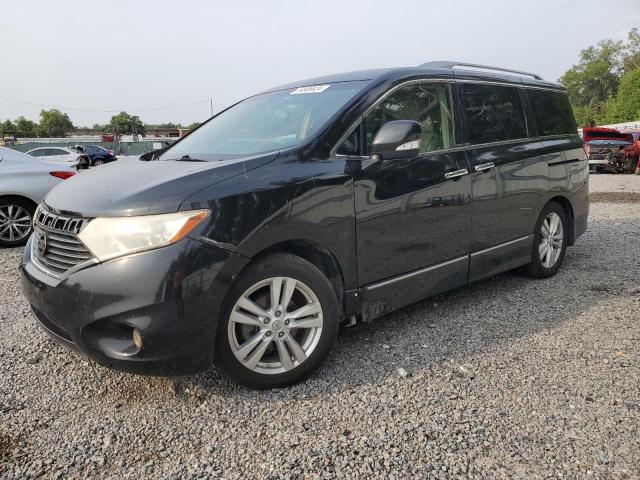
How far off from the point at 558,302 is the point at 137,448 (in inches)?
136

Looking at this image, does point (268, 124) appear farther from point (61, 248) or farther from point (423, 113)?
point (61, 248)

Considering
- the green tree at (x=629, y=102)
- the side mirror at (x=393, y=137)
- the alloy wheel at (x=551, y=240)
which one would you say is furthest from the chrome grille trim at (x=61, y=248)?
the green tree at (x=629, y=102)

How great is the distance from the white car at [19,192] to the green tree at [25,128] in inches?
4492

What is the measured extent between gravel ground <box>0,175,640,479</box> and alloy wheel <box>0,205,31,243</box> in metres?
3.34

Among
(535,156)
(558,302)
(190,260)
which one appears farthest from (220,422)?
(535,156)

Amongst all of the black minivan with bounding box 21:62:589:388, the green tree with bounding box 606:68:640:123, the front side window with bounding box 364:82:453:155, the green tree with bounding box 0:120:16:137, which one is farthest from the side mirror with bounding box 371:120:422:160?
the green tree with bounding box 0:120:16:137

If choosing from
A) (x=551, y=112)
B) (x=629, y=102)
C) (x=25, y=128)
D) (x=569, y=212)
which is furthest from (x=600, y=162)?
(x=25, y=128)

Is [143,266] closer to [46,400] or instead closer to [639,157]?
[46,400]

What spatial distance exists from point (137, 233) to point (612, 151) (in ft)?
62.6

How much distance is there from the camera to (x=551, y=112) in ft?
16.3

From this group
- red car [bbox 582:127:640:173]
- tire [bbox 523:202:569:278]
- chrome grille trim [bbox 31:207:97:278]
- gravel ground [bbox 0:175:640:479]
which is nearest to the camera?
gravel ground [bbox 0:175:640:479]

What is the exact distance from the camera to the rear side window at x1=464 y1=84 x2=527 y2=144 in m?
3.94

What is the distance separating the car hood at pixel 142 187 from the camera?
245 cm

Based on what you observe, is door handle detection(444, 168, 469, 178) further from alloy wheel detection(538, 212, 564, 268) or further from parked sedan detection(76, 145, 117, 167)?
parked sedan detection(76, 145, 117, 167)
